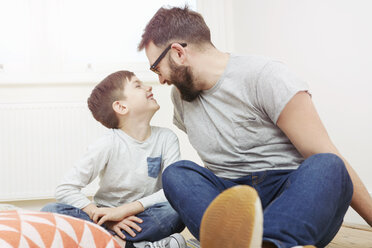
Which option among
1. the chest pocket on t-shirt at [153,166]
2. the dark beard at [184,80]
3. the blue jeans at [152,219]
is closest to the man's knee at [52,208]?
the blue jeans at [152,219]

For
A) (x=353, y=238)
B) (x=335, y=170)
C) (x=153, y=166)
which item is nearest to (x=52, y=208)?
(x=153, y=166)

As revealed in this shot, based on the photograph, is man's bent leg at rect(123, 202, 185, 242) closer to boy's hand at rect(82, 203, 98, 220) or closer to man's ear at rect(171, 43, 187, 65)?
boy's hand at rect(82, 203, 98, 220)

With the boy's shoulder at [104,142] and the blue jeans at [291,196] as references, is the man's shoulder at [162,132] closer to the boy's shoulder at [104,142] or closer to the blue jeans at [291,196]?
the boy's shoulder at [104,142]

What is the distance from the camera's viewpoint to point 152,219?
139 cm

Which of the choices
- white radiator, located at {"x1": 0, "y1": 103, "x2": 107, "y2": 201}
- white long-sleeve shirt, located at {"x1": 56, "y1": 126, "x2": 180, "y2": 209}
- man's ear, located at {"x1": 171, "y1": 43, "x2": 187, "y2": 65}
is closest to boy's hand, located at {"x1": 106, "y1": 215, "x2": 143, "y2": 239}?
white long-sleeve shirt, located at {"x1": 56, "y1": 126, "x2": 180, "y2": 209}

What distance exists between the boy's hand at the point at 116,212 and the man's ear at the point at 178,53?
0.54 metres

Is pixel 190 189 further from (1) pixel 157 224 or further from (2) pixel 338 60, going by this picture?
(2) pixel 338 60

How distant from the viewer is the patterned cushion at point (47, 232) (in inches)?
35.0

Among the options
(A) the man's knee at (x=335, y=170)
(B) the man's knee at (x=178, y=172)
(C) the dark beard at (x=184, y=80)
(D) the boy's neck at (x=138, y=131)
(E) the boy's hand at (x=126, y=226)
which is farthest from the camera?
(D) the boy's neck at (x=138, y=131)

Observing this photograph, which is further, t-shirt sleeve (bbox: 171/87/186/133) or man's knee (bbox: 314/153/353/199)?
t-shirt sleeve (bbox: 171/87/186/133)

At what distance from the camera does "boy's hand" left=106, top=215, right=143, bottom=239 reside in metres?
1.36

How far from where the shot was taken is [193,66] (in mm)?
1239

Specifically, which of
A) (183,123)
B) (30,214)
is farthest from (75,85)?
(30,214)

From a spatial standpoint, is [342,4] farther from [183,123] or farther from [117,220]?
[117,220]
